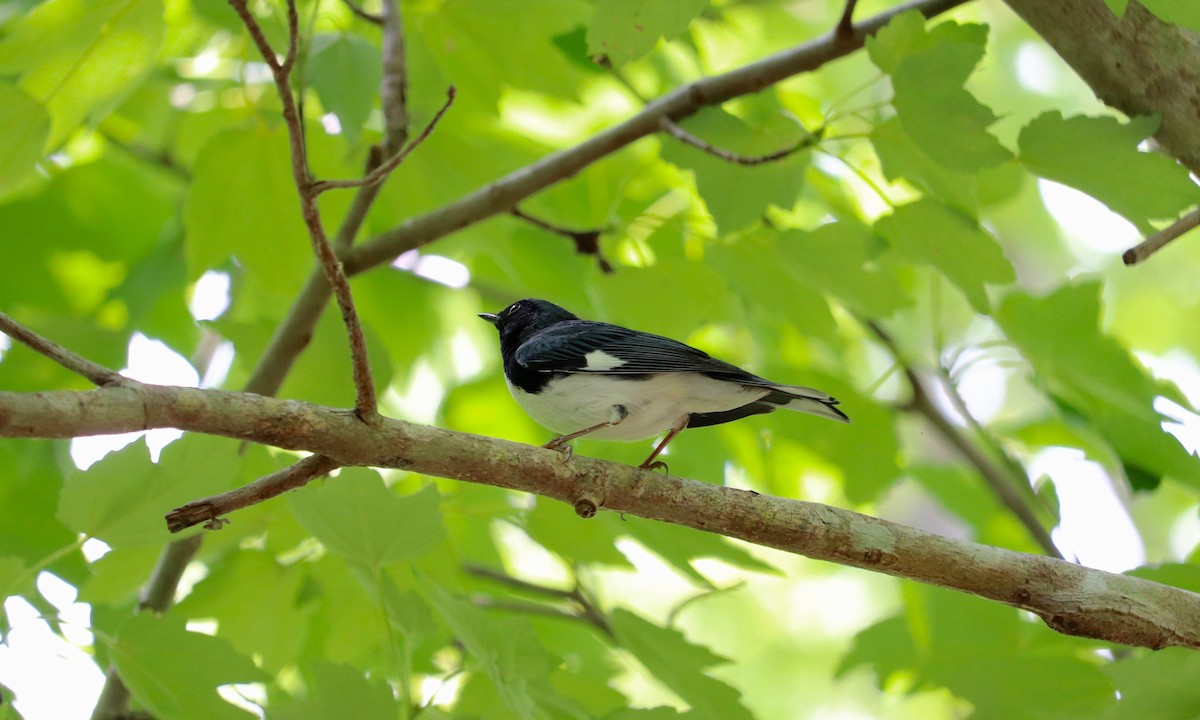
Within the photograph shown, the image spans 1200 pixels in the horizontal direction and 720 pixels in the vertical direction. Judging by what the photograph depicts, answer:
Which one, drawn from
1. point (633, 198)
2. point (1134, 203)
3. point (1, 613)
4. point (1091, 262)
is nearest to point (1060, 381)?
point (1134, 203)

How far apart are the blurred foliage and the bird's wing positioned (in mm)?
77

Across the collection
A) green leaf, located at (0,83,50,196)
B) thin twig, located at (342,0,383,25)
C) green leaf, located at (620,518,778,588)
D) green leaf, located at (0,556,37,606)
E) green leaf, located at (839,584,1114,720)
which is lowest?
green leaf, located at (839,584,1114,720)

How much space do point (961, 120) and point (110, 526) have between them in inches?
72.5

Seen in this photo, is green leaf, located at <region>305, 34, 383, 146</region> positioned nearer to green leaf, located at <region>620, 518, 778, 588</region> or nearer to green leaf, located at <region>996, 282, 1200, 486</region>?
green leaf, located at <region>620, 518, 778, 588</region>

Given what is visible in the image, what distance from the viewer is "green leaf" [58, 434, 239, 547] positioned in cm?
174

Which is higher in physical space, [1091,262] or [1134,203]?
[1134,203]

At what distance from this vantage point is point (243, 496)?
5.18 feet

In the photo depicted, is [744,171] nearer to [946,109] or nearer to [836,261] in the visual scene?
[836,261]

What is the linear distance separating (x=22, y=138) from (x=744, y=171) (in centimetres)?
160

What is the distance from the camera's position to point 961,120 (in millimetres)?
1959

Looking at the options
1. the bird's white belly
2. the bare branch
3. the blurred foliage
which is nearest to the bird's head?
the blurred foliage

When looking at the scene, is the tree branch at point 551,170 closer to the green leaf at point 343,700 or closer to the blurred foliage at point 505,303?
the blurred foliage at point 505,303

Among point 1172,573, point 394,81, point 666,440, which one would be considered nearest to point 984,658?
point 1172,573

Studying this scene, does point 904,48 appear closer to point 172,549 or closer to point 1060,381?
point 1060,381
